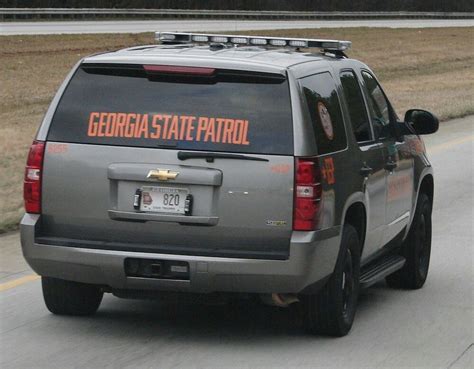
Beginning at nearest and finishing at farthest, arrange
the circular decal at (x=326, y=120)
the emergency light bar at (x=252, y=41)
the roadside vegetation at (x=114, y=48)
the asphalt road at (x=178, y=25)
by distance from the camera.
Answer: the circular decal at (x=326, y=120)
the emergency light bar at (x=252, y=41)
the roadside vegetation at (x=114, y=48)
the asphalt road at (x=178, y=25)

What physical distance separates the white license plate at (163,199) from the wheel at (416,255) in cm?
271

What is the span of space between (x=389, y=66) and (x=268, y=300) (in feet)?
114

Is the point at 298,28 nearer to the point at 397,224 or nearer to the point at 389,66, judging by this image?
the point at 389,66

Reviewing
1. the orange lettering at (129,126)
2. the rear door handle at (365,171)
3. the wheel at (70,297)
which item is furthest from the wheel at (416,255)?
the orange lettering at (129,126)

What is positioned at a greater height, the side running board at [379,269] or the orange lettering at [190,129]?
the orange lettering at [190,129]

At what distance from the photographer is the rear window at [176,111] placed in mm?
7086

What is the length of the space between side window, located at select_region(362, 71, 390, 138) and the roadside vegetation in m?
4.17

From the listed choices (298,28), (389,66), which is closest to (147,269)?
(389,66)

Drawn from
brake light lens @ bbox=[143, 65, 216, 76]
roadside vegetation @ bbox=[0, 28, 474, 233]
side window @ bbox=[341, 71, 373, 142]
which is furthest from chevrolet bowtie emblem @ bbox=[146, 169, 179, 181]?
roadside vegetation @ bbox=[0, 28, 474, 233]

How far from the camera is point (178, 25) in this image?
55656 mm

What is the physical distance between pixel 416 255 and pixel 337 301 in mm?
2040

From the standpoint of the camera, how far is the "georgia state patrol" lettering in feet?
23.2

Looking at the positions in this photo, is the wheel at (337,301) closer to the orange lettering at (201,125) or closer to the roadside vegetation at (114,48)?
the orange lettering at (201,125)

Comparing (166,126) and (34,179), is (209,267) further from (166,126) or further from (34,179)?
(34,179)
